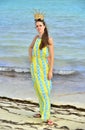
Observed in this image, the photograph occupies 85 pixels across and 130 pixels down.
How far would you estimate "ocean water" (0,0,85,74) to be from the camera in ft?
41.7

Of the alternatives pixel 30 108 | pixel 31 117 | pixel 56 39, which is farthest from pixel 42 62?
pixel 56 39

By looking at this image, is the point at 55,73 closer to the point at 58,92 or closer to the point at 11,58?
the point at 58,92

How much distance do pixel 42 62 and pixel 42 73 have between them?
0.13 meters

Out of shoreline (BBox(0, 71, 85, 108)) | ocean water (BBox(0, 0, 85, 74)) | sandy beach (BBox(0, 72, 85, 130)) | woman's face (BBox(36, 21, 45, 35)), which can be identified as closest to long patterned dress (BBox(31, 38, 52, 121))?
woman's face (BBox(36, 21, 45, 35))

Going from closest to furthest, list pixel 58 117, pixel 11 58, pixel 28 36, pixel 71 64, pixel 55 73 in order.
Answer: pixel 58 117, pixel 55 73, pixel 71 64, pixel 11 58, pixel 28 36

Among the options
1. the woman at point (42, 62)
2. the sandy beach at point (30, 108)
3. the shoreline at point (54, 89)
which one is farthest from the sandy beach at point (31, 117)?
the shoreline at point (54, 89)

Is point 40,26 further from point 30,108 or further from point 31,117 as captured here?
point 30,108

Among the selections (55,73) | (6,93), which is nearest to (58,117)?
(6,93)

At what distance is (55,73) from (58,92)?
7.44 ft

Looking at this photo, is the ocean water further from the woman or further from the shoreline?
the woman

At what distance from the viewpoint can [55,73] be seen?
35.9ft

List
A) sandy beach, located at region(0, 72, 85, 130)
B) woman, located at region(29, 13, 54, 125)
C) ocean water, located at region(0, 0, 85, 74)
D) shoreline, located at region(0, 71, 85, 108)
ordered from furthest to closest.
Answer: ocean water, located at region(0, 0, 85, 74)
shoreline, located at region(0, 71, 85, 108)
sandy beach, located at region(0, 72, 85, 130)
woman, located at region(29, 13, 54, 125)

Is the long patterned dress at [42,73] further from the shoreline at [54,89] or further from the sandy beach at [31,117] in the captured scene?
the shoreline at [54,89]

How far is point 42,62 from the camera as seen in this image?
20.1 ft
